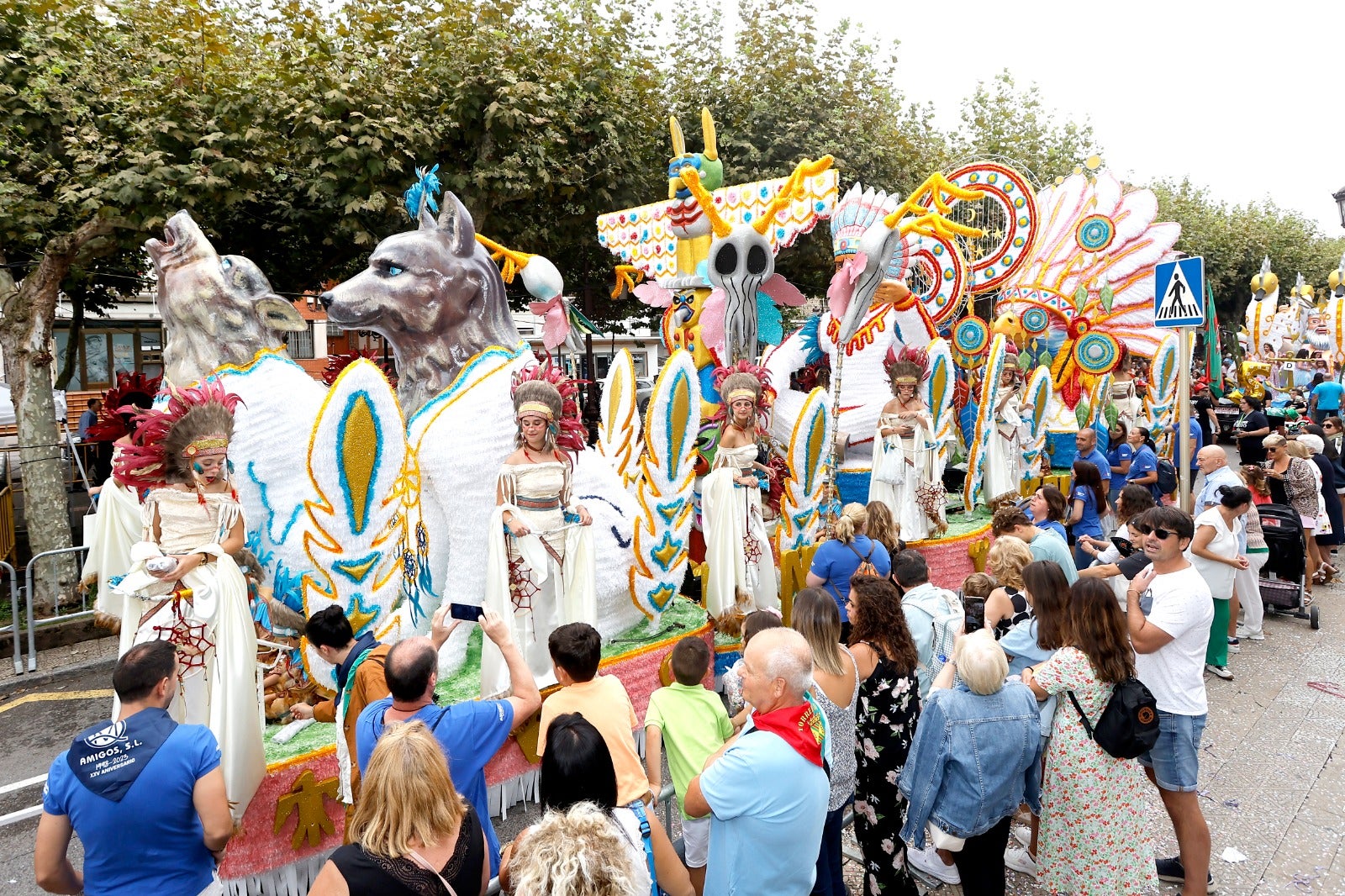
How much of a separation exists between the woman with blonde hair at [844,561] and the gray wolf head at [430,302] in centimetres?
234

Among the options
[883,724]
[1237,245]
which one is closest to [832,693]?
[883,724]

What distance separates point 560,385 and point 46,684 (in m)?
4.72

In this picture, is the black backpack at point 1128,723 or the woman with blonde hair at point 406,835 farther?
the black backpack at point 1128,723

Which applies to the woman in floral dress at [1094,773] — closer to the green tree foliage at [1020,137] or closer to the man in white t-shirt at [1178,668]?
the man in white t-shirt at [1178,668]

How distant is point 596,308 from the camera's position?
701 inches

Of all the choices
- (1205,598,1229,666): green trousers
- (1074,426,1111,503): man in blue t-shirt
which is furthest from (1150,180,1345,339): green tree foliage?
(1205,598,1229,666): green trousers

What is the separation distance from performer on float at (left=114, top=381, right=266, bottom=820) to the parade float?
20cm

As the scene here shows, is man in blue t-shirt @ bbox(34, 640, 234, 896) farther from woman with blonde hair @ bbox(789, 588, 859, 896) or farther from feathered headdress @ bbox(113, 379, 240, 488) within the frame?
woman with blonde hair @ bbox(789, 588, 859, 896)

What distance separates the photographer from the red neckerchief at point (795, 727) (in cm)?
236

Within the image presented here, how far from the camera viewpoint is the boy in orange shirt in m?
2.62

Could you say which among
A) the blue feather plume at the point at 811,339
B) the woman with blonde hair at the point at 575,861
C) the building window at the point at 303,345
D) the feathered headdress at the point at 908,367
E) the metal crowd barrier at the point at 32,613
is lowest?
the metal crowd barrier at the point at 32,613

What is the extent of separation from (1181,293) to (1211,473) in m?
1.38

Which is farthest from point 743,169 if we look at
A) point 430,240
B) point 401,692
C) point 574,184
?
point 401,692

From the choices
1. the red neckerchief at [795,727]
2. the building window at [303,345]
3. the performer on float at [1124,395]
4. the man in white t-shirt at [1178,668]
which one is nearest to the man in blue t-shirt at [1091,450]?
the performer on float at [1124,395]
